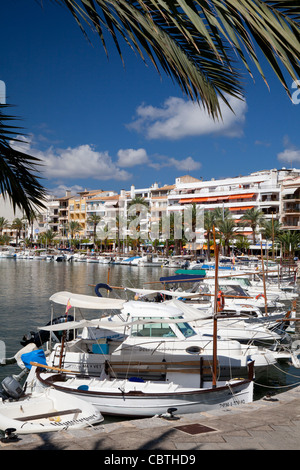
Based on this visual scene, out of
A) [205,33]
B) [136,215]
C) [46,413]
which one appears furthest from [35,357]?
[136,215]

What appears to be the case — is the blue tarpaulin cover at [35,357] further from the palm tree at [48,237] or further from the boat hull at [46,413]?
the palm tree at [48,237]

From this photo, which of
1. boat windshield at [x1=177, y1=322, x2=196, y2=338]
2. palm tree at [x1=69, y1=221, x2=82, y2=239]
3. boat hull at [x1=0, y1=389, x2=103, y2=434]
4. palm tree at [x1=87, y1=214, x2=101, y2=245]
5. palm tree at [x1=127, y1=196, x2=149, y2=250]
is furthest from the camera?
palm tree at [x1=69, y1=221, x2=82, y2=239]

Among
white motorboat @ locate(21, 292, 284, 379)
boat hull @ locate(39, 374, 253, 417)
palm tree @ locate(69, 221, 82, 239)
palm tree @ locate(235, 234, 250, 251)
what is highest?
palm tree @ locate(69, 221, 82, 239)

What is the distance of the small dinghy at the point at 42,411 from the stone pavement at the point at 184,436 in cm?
297

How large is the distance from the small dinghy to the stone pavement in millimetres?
2966

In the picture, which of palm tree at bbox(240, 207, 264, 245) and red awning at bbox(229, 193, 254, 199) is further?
red awning at bbox(229, 193, 254, 199)

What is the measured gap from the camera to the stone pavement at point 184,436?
650cm

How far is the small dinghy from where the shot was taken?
410 inches

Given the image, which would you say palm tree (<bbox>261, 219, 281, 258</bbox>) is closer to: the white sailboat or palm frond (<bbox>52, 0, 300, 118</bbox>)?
the white sailboat

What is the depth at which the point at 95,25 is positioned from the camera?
9.63 ft

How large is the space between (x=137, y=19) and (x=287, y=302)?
3768cm

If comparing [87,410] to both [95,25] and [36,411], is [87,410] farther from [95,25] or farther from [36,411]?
[95,25]

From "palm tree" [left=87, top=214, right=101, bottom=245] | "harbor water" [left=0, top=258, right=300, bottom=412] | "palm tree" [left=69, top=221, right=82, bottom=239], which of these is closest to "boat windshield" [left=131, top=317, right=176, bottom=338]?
"harbor water" [left=0, top=258, right=300, bottom=412]

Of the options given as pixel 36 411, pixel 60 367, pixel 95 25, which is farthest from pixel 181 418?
pixel 95 25
